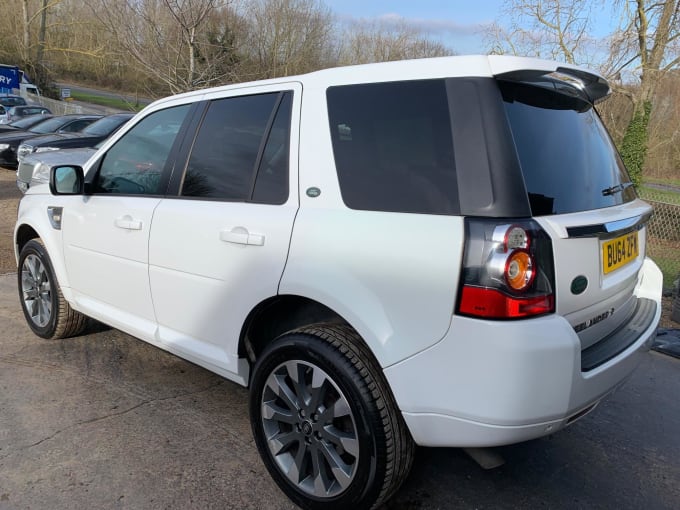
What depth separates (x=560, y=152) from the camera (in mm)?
2191

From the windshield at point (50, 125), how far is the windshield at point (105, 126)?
2208 mm

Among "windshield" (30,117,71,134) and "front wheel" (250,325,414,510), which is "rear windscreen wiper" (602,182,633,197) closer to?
"front wheel" (250,325,414,510)

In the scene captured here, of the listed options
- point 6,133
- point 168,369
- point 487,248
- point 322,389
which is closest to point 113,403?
point 168,369

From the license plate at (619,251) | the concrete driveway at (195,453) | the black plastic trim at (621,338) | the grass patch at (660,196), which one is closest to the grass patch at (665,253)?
the grass patch at (660,196)

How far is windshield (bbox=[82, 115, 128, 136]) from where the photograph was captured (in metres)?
11.8

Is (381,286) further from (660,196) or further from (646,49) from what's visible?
(660,196)

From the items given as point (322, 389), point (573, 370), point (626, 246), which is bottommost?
point (322, 389)

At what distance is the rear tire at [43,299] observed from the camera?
397cm

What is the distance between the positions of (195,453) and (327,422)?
2.99 ft

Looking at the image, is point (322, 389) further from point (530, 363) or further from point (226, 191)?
point (226, 191)

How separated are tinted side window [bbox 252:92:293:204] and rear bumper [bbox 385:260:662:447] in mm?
958

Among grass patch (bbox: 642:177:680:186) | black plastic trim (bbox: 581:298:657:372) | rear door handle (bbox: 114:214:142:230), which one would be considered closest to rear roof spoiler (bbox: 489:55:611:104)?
black plastic trim (bbox: 581:298:657:372)

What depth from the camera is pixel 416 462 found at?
285 centimetres

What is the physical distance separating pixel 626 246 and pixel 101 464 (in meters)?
2.64
